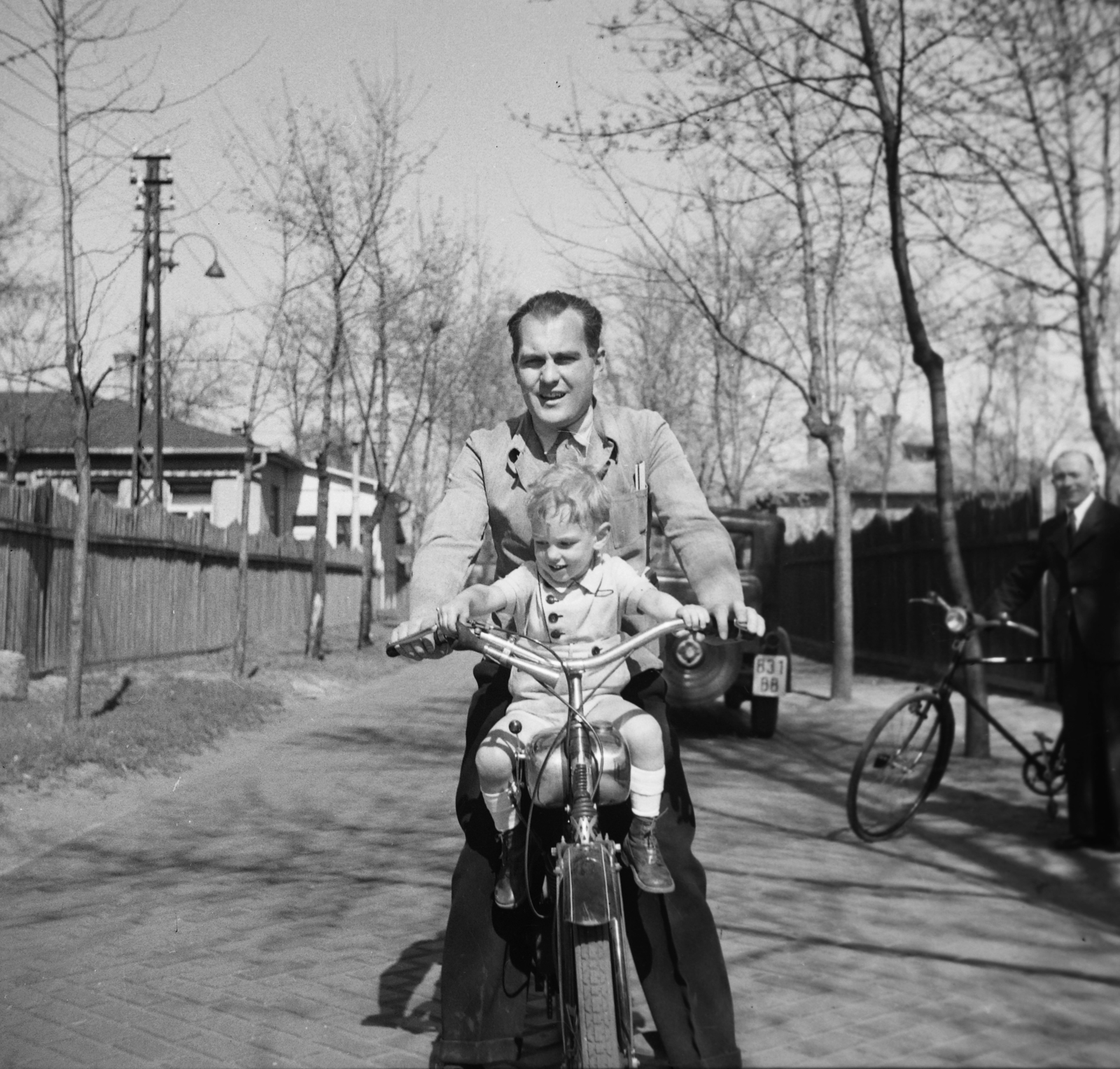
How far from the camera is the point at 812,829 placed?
786 centimetres

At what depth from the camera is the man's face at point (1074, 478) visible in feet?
24.8

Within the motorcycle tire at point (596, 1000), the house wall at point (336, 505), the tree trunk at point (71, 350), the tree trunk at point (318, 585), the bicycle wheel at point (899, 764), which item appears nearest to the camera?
the motorcycle tire at point (596, 1000)

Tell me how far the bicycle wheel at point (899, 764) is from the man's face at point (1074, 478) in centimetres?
135

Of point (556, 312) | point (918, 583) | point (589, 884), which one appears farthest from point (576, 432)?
point (918, 583)

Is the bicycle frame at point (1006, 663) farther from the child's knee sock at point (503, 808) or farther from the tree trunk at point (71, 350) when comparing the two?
the tree trunk at point (71, 350)

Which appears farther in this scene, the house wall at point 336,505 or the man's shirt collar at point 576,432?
the house wall at point 336,505

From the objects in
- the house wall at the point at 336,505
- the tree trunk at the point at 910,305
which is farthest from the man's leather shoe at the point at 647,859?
the house wall at the point at 336,505

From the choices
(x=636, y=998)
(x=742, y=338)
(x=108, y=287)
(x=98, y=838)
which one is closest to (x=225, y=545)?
(x=742, y=338)

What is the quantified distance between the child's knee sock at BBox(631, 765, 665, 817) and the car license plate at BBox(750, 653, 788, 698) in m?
8.65

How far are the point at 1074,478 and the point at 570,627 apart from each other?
5011mm

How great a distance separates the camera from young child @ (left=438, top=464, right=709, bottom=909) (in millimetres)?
3316

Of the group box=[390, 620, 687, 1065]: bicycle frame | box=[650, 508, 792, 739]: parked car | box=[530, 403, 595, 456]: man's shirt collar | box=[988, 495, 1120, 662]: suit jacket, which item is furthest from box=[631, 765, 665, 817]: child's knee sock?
box=[650, 508, 792, 739]: parked car

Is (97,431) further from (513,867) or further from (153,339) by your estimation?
(513,867)

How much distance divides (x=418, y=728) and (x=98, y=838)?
5439mm
